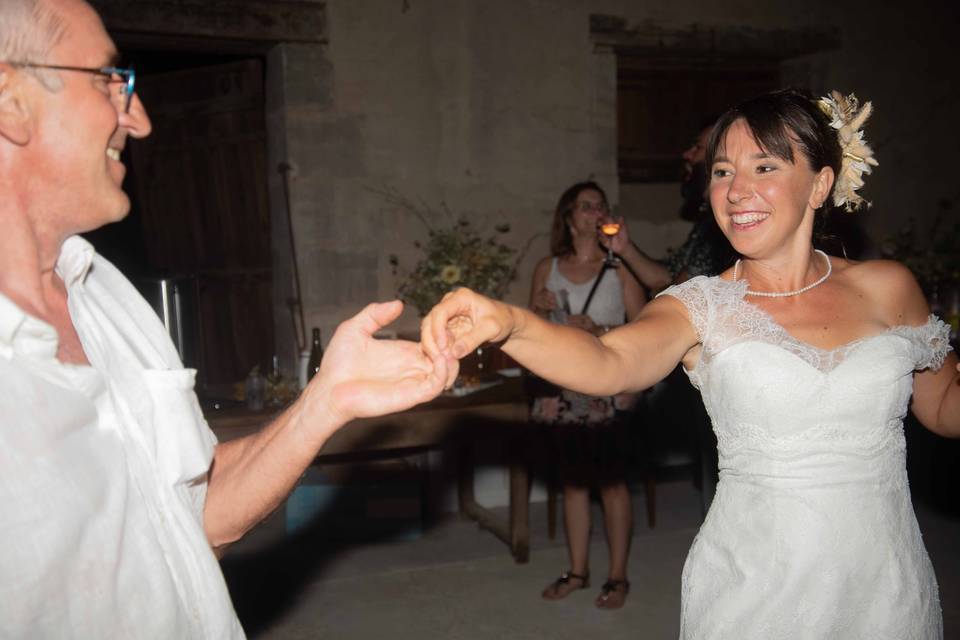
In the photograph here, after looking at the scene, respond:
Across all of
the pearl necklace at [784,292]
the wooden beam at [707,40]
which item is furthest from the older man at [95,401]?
the wooden beam at [707,40]

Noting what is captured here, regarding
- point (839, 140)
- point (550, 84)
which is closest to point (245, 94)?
point (550, 84)

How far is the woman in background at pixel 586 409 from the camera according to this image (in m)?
4.34

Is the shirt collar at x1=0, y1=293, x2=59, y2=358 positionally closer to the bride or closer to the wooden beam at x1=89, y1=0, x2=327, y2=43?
the bride

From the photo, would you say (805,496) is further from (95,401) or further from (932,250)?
(932,250)

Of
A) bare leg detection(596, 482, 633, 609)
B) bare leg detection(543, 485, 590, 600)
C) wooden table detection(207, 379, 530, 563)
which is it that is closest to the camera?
wooden table detection(207, 379, 530, 563)

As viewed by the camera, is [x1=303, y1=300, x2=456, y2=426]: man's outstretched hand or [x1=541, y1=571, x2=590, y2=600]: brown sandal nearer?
[x1=303, y1=300, x2=456, y2=426]: man's outstretched hand

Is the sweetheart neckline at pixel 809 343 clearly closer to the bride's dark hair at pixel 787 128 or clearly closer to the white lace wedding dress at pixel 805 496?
the white lace wedding dress at pixel 805 496

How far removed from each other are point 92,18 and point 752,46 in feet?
19.2

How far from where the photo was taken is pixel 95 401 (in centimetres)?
143

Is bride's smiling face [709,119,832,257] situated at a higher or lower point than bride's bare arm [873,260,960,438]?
higher

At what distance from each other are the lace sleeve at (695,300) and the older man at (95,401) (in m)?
0.77

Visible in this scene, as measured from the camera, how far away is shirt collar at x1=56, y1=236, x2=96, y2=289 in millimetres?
1587

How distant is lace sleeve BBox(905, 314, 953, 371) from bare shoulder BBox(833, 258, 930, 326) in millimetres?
30

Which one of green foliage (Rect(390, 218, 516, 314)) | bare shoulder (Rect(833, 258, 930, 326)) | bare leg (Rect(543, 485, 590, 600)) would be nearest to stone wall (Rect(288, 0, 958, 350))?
green foliage (Rect(390, 218, 516, 314))
